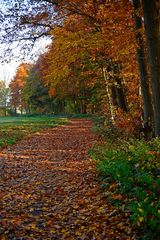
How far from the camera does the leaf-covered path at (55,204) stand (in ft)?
19.7

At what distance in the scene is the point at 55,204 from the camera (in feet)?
25.4

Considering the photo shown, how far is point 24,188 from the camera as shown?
9.34m

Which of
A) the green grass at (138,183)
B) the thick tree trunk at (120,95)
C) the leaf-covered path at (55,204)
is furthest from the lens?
the thick tree trunk at (120,95)

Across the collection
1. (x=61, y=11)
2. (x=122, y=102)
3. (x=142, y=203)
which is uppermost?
(x=61, y=11)

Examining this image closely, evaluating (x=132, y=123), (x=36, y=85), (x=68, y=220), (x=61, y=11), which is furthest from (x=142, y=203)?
(x=36, y=85)

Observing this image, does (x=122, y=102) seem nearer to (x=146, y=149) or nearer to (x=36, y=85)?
(x=146, y=149)

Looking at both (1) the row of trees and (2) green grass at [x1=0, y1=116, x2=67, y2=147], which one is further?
(2) green grass at [x1=0, y1=116, x2=67, y2=147]

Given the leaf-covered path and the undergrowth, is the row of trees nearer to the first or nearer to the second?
the undergrowth

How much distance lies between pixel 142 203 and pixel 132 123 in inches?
410

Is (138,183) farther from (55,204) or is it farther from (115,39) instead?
(115,39)

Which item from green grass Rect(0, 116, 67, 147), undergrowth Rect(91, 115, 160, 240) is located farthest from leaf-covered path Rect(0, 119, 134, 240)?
green grass Rect(0, 116, 67, 147)

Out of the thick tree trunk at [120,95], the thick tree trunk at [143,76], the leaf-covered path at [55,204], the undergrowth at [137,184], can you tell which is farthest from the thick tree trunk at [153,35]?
the thick tree trunk at [120,95]

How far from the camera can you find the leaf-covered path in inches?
237

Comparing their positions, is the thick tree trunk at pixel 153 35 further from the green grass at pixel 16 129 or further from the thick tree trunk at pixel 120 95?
the thick tree trunk at pixel 120 95
